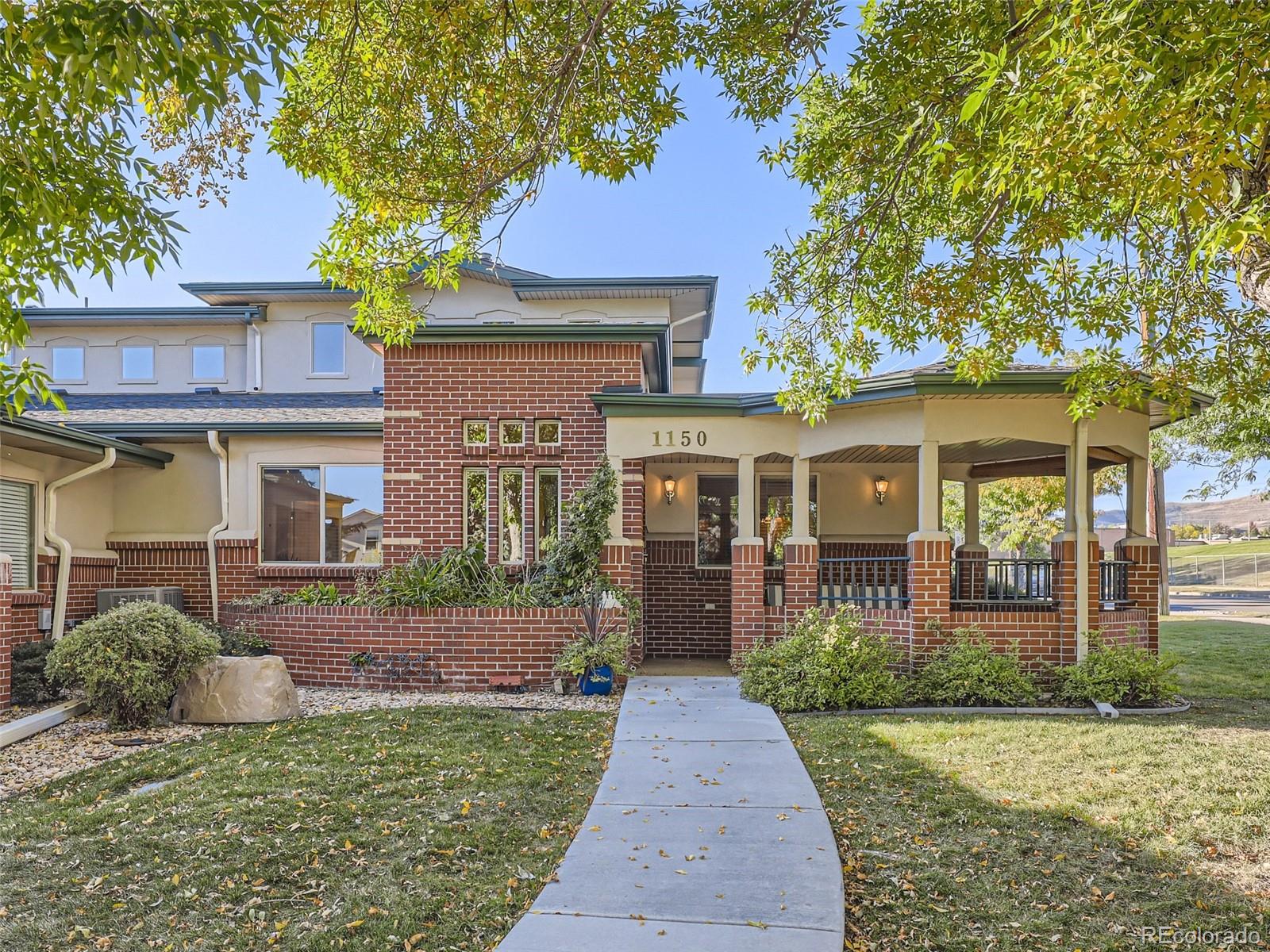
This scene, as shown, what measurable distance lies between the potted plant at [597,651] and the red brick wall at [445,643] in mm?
203

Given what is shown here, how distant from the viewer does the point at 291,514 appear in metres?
11.9

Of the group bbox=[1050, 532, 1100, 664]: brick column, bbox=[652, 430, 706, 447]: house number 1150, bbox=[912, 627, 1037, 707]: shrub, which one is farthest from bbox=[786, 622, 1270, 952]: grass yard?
A: bbox=[652, 430, 706, 447]: house number 1150

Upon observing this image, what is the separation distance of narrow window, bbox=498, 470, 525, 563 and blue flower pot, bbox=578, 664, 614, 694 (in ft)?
7.34

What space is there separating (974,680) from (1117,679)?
1.50 metres

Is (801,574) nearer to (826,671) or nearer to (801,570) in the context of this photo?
(801,570)

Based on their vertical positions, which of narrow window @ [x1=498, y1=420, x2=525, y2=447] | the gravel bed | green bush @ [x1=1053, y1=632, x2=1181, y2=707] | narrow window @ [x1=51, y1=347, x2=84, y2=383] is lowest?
the gravel bed

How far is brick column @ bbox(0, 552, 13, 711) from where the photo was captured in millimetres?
8188

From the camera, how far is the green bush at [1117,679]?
8.40 m

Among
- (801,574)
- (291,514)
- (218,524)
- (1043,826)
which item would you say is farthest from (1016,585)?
(218,524)

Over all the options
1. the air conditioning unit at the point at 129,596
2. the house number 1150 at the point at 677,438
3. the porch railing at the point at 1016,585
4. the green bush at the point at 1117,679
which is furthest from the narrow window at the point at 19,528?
the green bush at the point at 1117,679

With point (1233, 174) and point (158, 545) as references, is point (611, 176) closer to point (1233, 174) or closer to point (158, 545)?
point (1233, 174)

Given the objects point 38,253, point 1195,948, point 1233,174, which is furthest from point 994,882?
point 38,253

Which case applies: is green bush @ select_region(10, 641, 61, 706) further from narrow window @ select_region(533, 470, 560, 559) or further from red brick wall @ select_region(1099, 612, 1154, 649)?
red brick wall @ select_region(1099, 612, 1154, 649)

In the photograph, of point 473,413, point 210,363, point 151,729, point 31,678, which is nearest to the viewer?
point 151,729
